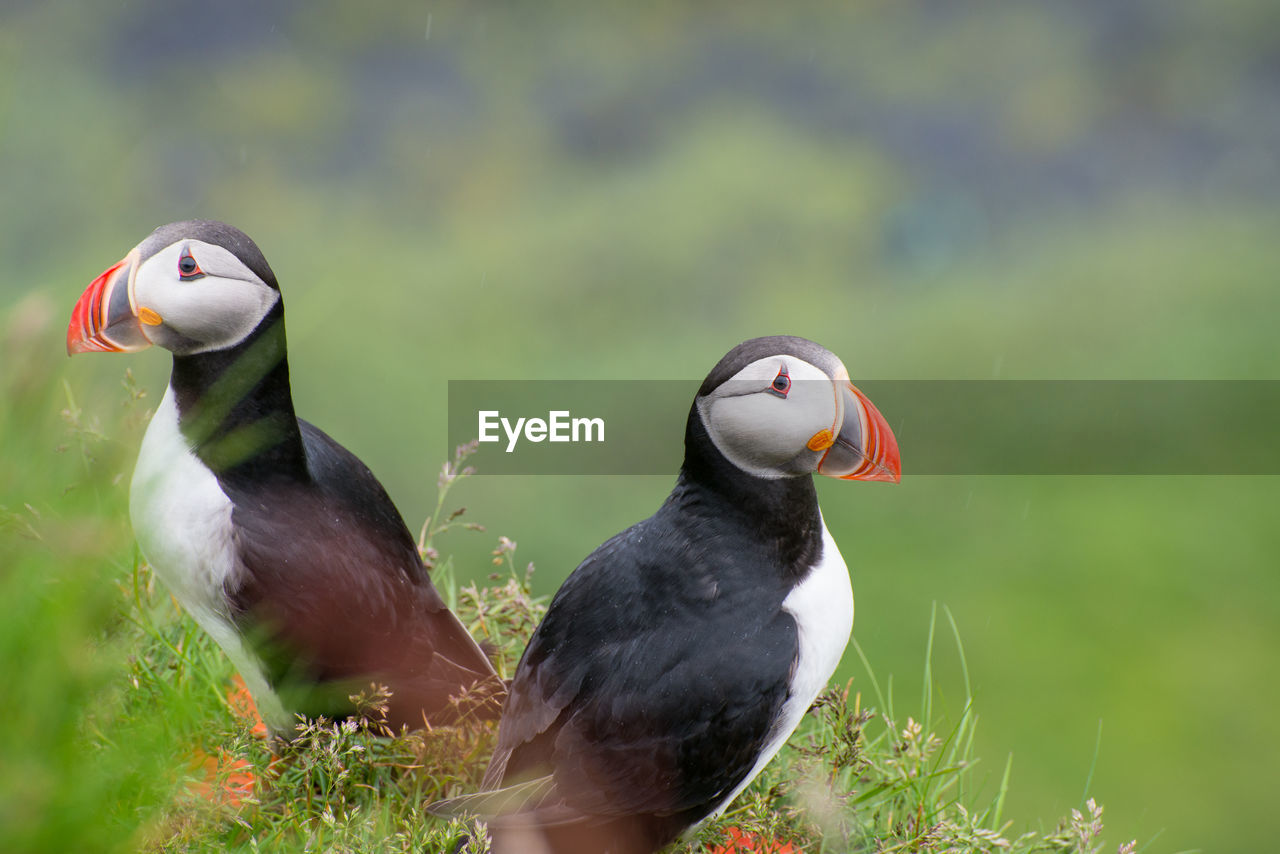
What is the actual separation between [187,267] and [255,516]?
1.65 feet

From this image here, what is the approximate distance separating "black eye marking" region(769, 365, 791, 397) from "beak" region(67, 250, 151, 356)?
44.6 inches

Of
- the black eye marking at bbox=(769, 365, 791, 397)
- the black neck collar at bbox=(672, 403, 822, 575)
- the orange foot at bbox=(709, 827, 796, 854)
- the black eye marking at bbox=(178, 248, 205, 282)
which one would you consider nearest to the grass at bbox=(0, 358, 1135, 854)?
the orange foot at bbox=(709, 827, 796, 854)

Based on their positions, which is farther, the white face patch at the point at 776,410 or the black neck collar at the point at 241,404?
the black neck collar at the point at 241,404

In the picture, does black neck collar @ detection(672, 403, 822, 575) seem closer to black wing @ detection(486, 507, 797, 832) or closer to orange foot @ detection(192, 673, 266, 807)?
black wing @ detection(486, 507, 797, 832)

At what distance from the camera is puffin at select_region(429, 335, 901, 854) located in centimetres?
201

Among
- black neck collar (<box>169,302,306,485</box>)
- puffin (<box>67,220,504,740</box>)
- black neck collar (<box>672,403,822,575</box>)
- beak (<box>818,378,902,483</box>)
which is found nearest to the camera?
beak (<box>818,378,902,483</box>)

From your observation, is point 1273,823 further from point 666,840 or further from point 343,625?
point 343,625

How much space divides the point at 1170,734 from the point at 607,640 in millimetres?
3674

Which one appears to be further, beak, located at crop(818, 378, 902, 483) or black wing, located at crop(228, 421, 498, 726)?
black wing, located at crop(228, 421, 498, 726)

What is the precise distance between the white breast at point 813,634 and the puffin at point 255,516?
0.65 meters

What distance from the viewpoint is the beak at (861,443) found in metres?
1.97

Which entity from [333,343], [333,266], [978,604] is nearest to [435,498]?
[333,343]

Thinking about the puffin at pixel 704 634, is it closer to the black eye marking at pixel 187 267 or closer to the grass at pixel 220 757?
the grass at pixel 220 757

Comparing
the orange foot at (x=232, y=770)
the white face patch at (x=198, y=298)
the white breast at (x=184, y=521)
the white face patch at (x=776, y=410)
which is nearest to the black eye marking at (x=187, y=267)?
the white face patch at (x=198, y=298)
